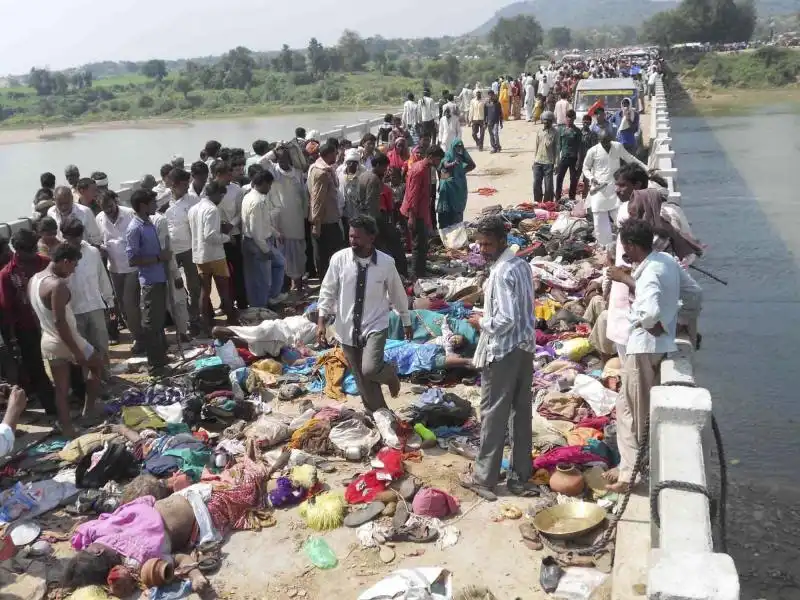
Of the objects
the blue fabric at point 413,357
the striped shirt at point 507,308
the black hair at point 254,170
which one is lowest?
the blue fabric at point 413,357

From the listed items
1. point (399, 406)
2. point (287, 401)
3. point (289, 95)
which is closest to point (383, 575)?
point (399, 406)

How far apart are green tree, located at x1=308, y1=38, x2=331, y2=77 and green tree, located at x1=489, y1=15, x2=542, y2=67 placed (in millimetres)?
28517

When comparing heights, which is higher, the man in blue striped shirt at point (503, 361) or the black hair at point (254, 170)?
the black hair at point (254, 170)

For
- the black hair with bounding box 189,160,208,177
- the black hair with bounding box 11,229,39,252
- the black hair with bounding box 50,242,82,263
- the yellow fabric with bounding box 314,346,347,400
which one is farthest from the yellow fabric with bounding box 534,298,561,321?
the black hair with bounding box 11,229,39,252

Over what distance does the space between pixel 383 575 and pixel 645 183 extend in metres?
4.31

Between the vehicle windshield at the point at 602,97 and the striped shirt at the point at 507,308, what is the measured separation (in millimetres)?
16378

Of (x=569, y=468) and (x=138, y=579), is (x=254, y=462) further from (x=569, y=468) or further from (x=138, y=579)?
(x=569, y=468)

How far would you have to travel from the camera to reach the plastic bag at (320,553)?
4727 mm

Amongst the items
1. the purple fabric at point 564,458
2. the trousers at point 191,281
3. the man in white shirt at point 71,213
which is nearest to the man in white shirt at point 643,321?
the purple fabric at point 564,458

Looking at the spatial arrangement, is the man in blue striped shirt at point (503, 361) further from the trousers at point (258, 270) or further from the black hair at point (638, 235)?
the trousers at point (258, 270)

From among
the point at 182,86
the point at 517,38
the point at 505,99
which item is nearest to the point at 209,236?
the point at 505,99

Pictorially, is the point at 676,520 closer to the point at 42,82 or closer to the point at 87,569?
the point at 87,569

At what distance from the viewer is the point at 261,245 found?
349 inches

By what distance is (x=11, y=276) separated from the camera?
6.40 metres
